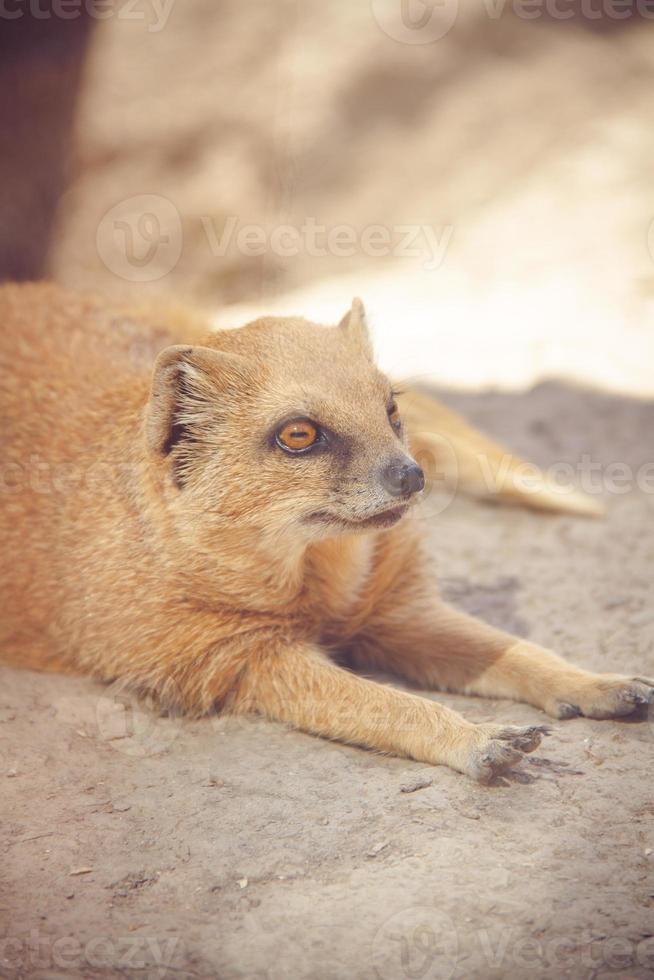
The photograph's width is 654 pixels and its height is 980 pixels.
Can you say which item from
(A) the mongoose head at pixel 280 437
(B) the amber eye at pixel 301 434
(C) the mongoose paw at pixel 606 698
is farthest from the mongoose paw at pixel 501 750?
(B) the amber eye at pixel 301 434

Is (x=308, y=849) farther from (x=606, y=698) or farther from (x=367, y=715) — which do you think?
(x=606, y=698)

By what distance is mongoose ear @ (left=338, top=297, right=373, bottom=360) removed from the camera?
3536 millimetres

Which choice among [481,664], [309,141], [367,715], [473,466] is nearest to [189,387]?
[367,715]

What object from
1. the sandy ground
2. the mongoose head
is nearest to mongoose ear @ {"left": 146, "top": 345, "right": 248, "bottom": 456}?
the mongoose head

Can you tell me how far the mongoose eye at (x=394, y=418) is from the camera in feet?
11.1

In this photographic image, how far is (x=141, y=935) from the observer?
249 cm

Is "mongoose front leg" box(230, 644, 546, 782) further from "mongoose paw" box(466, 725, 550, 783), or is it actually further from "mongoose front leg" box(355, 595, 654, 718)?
"mongoose front leg" box(355, 595, 654, 718)

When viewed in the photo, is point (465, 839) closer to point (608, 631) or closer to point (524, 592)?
point (608, 631)

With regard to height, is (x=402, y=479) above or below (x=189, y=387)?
below

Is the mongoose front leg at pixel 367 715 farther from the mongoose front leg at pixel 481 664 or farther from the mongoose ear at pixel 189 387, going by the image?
the mongoose ear at pixel 189 387

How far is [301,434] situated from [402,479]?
1.21 feet

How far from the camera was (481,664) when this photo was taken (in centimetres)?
360

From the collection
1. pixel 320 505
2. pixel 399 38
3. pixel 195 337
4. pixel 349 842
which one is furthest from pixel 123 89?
pixel 349 842

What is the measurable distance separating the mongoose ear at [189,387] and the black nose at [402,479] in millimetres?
593
